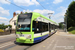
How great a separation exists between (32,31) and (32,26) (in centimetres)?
49

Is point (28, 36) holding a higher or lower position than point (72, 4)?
lower

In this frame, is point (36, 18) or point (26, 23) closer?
point (26, 23)

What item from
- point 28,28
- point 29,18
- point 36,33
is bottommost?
point 36,33

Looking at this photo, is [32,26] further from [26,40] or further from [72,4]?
[72,4]

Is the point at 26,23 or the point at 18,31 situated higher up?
the point at 26,23

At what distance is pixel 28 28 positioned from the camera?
26.3 ft

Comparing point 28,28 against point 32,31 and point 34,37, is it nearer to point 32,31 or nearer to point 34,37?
point 32,31

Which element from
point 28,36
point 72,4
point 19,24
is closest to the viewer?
point 28,36

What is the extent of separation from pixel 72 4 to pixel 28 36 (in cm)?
2936

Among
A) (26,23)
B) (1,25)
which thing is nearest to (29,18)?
(26,23)

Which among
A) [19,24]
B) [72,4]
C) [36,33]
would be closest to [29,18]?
[19,24]

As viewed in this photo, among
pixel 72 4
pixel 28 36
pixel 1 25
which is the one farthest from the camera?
pixel 1 25

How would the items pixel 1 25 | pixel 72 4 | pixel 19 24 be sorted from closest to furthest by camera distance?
1. pixel 19 24
2. pixel 72 4
3. pixel 1 25

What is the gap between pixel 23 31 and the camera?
8.12 m
